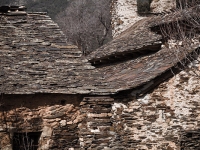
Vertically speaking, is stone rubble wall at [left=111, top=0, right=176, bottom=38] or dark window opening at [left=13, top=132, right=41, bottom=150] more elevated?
stone rubble wall at [left=111, top=0, right=176, bottom=38]

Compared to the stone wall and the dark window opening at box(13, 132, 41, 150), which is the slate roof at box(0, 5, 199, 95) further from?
Answer: the dark window opening at box(13, 132, 41, 150)

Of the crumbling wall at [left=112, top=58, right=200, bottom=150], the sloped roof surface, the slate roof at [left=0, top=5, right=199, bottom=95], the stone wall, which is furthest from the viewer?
the crumbling wall at [left=112, top=58, right=200, bottom=150]

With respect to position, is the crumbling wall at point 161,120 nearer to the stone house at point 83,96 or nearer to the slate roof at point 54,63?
the stone house at point 83,96

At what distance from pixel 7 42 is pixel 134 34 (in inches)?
201

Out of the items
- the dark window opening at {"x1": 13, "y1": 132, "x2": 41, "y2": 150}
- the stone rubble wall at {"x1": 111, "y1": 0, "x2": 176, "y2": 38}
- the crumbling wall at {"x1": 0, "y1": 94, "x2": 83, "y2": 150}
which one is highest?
the stone rubble wall at {"x1": 111, "y1": 0, "x2": 176, "y2": 38}

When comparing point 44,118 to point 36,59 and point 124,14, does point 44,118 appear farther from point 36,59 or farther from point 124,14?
point 124,14

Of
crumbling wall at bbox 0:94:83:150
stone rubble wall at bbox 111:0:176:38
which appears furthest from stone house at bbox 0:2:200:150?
stone rubble wall at bbox 111:0:176:38

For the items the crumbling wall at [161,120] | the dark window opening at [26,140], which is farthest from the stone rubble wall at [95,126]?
the dark window opening at [26,140]

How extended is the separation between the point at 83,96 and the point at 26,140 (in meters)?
1.46

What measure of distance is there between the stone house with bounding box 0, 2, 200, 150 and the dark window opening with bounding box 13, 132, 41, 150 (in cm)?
2

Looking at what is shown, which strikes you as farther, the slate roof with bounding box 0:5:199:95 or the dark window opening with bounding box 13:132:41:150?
the slate roof with bounding box 0:5:199:95

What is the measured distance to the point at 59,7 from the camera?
2103 inches

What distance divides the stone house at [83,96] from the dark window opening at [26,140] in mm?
20

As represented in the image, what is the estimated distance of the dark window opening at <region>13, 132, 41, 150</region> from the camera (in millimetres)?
8938
